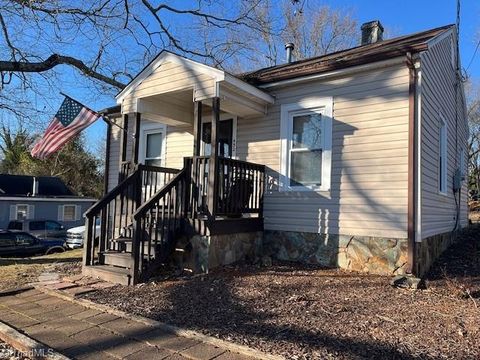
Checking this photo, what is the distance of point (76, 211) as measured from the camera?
2903 centimetres

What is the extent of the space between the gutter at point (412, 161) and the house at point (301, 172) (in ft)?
0.06

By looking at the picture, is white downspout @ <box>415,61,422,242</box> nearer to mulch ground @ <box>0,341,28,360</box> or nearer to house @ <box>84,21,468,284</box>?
house @ <box>84,21,468,284</box>

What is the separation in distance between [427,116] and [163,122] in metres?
5.75

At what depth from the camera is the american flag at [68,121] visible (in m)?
8.04

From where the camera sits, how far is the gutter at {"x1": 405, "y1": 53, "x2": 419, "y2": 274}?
623cm

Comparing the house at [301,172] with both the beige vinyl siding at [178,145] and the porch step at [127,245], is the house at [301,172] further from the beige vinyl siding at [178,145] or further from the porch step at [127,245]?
the beige vinyl siding at [178,145]

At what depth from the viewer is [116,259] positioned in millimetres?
6559

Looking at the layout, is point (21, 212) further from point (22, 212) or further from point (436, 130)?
point (436, 130)

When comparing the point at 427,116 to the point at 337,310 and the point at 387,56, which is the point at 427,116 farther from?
the point at 337,310

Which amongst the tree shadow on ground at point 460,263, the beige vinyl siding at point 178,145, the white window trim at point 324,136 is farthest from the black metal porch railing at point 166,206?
the tree shadow on ground at point 460,263

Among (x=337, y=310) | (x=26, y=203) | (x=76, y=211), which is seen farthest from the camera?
(x=76, y=211)

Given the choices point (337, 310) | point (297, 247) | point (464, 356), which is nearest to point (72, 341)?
point (337, 310)

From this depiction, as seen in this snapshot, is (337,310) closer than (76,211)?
Yes

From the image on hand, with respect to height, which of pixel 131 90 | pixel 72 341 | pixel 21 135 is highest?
pixel 21 135
